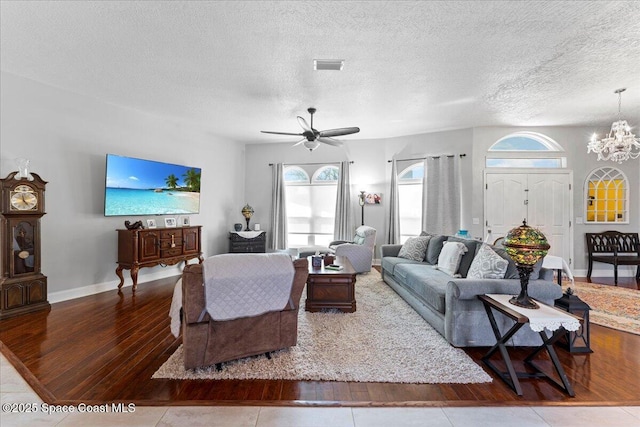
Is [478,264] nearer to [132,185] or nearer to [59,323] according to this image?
[59,323]

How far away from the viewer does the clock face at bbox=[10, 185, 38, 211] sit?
359 centimetres

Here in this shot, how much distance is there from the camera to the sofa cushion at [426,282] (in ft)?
10.1

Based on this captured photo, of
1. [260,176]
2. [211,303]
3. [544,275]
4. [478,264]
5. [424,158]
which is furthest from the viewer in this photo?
[260,176]

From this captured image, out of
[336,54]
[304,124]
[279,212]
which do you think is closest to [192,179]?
[279,212]

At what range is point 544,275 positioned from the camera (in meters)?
2.96

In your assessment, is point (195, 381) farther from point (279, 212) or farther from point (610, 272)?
point (610, 272)

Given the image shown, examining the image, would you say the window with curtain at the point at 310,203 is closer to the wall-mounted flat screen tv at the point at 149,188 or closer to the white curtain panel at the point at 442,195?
the white curtain panel at the point at 442,195

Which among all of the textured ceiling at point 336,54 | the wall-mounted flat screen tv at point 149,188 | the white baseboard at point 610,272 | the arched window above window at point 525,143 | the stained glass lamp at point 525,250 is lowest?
the white baseboard at point 610,272

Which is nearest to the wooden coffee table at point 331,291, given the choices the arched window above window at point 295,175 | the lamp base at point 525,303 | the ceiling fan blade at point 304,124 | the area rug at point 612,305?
the lamp base at point 525,303

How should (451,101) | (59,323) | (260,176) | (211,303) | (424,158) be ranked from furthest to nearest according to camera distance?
(260,176) → (424,158) → (451,101) → (59,323) → (211,303)

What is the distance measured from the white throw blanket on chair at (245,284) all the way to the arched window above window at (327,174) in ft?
16.6

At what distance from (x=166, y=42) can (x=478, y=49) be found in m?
3.12

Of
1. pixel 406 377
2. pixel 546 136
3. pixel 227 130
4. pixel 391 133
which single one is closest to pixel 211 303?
pixel 406 377

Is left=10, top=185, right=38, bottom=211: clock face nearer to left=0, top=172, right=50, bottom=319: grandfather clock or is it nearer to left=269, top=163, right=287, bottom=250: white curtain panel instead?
left=0, top=172, right=50, bottom=319: grandfather clock
